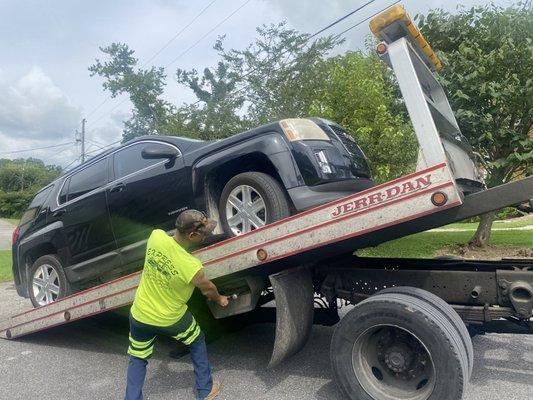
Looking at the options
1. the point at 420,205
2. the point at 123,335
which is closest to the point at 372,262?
the point at 420,205

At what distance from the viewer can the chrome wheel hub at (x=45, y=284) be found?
544cm

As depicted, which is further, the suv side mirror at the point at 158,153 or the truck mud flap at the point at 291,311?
the suv side mirror at the point at 158,153

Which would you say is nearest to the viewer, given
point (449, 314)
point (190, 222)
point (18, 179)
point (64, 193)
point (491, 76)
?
point (449, 314)

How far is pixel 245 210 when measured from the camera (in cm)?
392

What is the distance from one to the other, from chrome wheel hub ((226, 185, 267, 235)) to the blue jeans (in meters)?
0.96

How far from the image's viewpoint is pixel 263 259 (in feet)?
11.3

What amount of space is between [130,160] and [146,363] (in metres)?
2.23

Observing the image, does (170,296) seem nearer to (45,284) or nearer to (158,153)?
(158,153)

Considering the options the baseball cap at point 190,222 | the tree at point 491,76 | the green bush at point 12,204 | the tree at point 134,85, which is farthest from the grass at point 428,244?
the green bush at point 12,204

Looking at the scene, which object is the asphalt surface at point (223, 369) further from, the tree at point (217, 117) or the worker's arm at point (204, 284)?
the tree at point (217, 117)

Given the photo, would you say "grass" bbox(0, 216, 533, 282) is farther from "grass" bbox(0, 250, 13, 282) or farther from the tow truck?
the tow truck

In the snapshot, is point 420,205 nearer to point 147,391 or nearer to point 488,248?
point 147,391

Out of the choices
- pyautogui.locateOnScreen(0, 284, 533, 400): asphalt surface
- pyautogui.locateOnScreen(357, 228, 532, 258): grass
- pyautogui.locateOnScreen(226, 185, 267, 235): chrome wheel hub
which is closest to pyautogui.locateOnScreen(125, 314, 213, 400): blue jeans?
pyautogui.locateOnScreen(0, 284, 533, 400): asphalt surface

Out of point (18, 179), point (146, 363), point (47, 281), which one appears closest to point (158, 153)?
point (146, 363)
